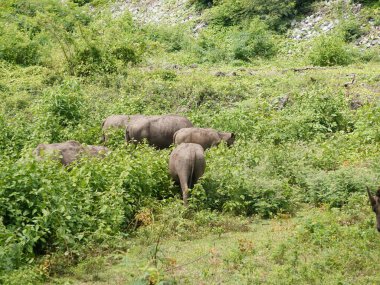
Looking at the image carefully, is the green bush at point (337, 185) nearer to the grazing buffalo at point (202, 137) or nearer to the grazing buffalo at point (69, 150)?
the grazing buffalo at point (202, 137)

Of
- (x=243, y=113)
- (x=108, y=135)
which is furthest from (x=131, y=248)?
(x=243, y=113)

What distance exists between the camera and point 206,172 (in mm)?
11977

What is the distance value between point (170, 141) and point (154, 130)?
1.61 feet

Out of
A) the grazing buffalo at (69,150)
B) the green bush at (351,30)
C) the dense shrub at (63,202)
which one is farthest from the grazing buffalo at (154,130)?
the green bush at (351,30)

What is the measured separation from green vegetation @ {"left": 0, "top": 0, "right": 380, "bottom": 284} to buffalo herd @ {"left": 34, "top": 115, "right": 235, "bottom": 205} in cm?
29

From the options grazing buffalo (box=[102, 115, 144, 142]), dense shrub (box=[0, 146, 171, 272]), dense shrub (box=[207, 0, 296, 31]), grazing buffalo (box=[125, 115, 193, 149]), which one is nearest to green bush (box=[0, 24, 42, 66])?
grazing buffalo (box=[102, 115, 144, 142])

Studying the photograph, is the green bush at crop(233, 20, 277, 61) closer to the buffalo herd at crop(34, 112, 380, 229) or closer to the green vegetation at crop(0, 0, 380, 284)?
the green vegetation at crop(0, 0, 380, 284)

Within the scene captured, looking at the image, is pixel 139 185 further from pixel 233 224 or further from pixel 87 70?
pixel 87 70

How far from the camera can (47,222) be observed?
876 cm

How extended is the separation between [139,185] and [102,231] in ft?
6.56

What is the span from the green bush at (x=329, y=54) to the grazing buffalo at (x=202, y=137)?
445 inches

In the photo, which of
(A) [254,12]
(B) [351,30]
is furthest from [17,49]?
(B) [351,30]

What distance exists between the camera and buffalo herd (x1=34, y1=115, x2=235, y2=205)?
38.5 feet

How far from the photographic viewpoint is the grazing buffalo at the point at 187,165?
1163 cm
